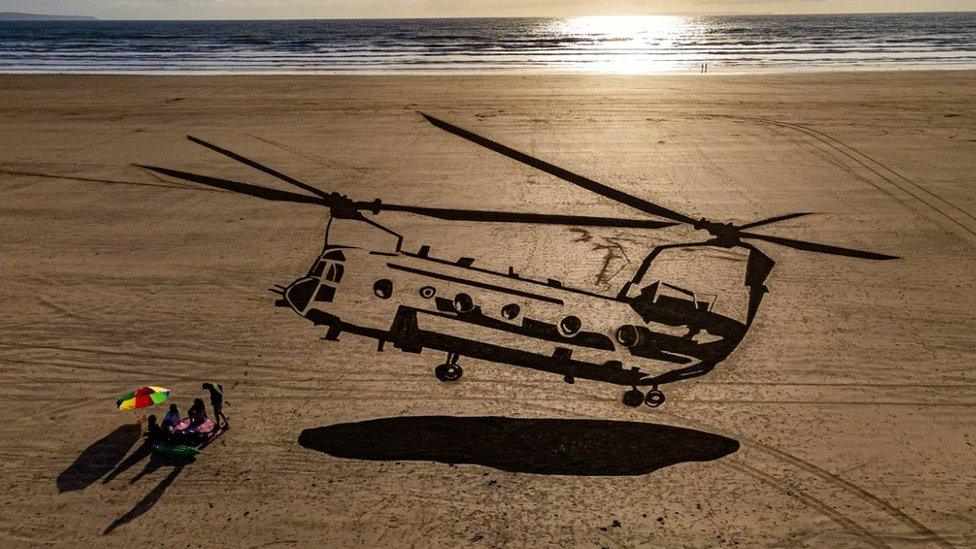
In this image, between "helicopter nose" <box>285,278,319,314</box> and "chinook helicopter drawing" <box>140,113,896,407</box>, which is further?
"helicopter nose" <box>285,278,319,314</box>

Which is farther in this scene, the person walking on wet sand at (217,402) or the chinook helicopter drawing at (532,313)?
the chinook helicopter drawing at (532,313)

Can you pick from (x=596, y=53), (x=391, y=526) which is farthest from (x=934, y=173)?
(x=596, y=53)

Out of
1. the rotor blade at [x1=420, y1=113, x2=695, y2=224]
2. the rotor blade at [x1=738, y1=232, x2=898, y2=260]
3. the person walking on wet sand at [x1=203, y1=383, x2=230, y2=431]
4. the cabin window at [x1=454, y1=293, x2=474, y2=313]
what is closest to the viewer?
the person walking on wet sand at [x1=203, y1=383, x2=230, y2=431]

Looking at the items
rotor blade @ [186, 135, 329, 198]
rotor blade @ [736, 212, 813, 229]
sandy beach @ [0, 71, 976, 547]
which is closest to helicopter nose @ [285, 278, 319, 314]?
sandy beach @ [0, 71, 976, 547]

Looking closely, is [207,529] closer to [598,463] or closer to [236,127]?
[598,463]

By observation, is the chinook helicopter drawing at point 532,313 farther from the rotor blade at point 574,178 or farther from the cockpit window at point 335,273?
the rotor blade at point 574,178

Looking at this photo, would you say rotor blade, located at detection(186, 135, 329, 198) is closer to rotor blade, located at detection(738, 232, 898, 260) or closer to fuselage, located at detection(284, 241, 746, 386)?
fuselage, located at detection(284, 241, 746, 386)

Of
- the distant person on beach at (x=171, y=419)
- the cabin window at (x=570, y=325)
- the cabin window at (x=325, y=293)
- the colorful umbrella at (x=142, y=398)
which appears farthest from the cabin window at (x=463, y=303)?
the colorful umbrella at (x=142, y=398)
